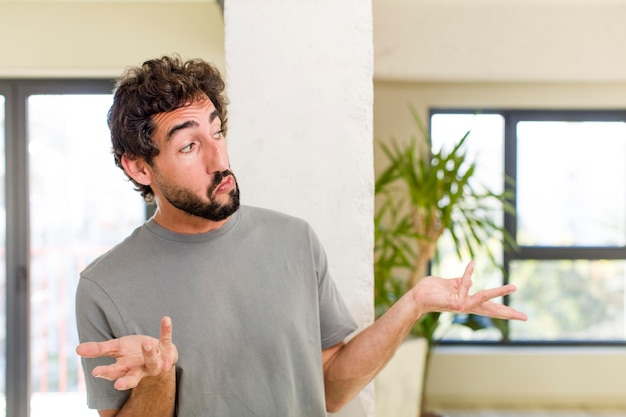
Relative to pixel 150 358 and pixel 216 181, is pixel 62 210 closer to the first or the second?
pixel 216 181

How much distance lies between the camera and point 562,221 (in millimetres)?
5250

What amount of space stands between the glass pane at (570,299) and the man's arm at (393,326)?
3.99m

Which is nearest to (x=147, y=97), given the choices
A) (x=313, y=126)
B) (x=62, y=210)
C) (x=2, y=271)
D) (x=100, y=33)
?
(x=313, y=126)

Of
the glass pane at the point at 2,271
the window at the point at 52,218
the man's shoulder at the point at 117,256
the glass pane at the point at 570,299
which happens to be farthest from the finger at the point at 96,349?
the glass pane at the point at 570,299

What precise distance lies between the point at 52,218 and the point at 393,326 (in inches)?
150

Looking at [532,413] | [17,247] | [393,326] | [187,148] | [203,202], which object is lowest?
[532,413]

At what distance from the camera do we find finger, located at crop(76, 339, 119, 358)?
3.56 feet

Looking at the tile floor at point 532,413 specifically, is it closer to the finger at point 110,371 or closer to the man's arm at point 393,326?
the man's arm at point 393,326

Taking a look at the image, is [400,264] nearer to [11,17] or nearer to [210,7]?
[210,7]

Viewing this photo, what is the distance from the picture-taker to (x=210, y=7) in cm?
440

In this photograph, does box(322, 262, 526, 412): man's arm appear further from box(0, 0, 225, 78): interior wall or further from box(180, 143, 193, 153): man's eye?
box(0, 0, 225, 78): interior wall

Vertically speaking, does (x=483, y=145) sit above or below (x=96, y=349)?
above

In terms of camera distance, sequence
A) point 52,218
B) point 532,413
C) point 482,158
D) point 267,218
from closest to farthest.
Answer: point 267,218 < point 52,218 < point 532,413 < point 482,158

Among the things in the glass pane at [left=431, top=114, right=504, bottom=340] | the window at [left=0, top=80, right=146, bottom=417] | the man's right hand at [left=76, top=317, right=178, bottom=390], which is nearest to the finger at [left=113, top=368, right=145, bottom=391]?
the man's right hand at [left=76, top=317, right=178, bottom=390]
